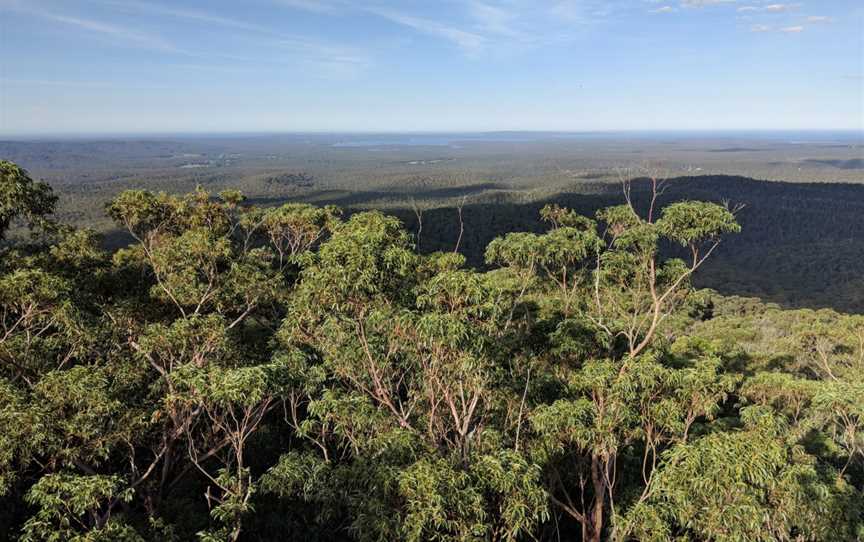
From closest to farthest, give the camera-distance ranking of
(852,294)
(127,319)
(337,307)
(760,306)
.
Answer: (337,307), (127,319), (760,306), (852,294)

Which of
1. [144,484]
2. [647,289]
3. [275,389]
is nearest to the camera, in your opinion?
[275,389]

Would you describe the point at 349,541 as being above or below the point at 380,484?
below

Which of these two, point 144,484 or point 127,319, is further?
point 127,319

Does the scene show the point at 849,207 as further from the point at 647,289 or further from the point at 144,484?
the point at 144,484

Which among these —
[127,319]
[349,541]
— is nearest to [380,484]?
[349,541]

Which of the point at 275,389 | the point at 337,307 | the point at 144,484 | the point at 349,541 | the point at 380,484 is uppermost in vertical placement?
the point at 337,307

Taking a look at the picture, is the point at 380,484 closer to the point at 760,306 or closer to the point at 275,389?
the point at 275,389
